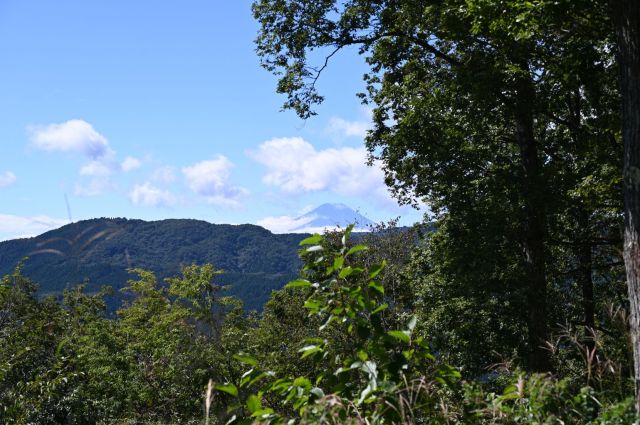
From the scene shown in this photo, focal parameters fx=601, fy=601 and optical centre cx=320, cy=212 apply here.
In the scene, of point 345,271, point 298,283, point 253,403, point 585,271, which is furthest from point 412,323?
point 585,271

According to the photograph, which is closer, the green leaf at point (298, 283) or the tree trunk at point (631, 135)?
the green leaf at point (298, 283)

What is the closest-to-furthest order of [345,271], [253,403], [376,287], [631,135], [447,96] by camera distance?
A: [253,403], [345,271], [376,287], [631,135], [447,96]

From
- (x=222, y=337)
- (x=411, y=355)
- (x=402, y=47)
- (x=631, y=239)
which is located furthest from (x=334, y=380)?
(x=222, y=337)

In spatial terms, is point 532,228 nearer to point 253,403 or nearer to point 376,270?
point 376,270

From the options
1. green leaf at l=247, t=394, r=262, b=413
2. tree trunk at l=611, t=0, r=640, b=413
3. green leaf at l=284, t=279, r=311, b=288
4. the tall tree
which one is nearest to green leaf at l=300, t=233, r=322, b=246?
green leaf at l=284, t=279, r=311, b=288

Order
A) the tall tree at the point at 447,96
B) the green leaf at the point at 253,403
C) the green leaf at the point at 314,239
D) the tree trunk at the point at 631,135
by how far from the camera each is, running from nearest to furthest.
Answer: the green leaf at the point at 253,403
the green leaf at the point at 314,239
the tree trunk at the point at 631,135
the tall tree at the point at 447,96

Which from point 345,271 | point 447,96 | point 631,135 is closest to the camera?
point 345,271

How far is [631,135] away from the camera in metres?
6.36

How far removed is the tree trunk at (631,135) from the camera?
6070 millimetres

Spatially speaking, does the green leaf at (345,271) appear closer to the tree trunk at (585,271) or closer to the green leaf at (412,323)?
the green leaf at (412,323)

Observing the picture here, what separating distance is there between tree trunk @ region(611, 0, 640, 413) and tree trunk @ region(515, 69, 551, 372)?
8.11 metres

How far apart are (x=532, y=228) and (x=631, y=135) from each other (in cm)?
990

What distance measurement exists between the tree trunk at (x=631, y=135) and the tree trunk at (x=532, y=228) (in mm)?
8113

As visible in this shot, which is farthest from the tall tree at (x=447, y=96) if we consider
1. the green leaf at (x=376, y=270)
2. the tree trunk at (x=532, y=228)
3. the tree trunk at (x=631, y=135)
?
the green leaf at (x=376, y=270)
